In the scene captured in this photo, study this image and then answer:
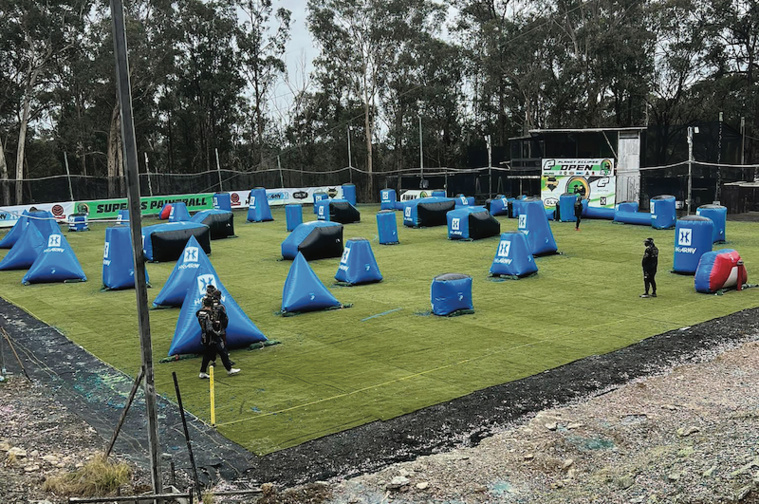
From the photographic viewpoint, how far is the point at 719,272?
15383 mm

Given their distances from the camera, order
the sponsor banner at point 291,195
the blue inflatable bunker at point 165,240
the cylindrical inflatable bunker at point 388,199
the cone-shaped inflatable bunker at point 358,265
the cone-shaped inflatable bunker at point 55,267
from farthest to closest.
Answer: the sponsor banner at point 291,195 < the cylindrical inflatable bunker at point 388,199 < the blue inflatable bunker at point 165,240 < the cone-shaped inflatable bunker at point 55,267 < the cone-shaped inflatable bunker at point 358,265

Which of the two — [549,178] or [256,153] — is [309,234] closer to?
[549,178]

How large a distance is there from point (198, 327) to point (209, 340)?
1.35 meters

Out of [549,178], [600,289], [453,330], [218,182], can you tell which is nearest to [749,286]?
[600,289]

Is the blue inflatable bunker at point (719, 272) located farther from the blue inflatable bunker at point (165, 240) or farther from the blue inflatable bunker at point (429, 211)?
the blue inflatable bunker at point (429, 211)

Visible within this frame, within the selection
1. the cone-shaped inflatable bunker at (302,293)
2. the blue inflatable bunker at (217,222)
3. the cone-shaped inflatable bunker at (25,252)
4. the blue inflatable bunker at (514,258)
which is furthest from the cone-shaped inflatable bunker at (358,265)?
the blue inflatable bunker at (217,222)

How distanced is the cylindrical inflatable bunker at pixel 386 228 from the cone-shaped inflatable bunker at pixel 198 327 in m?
13.7

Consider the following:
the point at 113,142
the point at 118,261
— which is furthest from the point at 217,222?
the point at 113,142

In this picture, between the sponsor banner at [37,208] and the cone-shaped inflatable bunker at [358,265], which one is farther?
the sponsor banner at [37,208]

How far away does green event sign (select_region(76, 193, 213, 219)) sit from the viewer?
38188 mm

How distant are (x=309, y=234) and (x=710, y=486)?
1690cm

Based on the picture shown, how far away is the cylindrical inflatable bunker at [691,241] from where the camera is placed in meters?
17.5

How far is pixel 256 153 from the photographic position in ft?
196

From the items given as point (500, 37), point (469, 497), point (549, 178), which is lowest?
point (469, 497)
